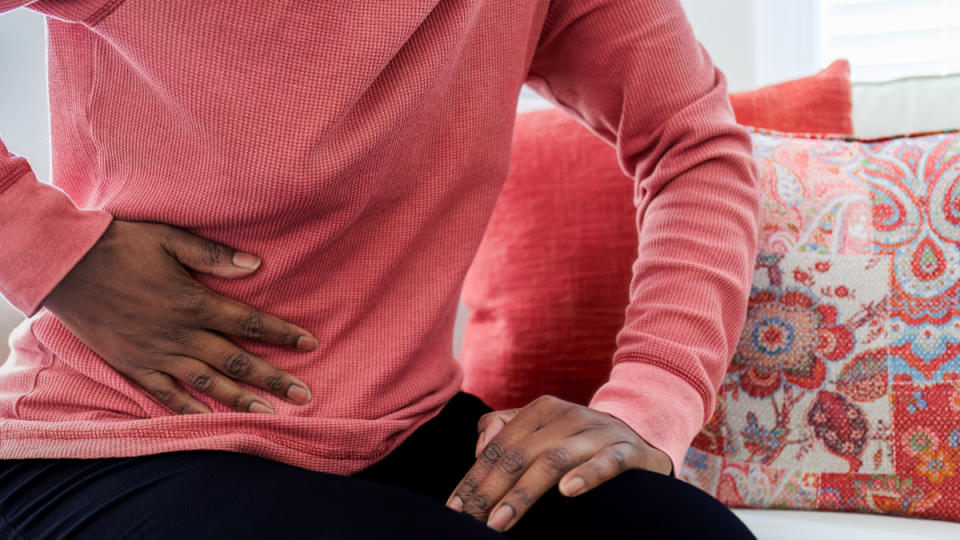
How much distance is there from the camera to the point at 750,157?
0.87m

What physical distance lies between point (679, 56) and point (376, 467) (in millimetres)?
533

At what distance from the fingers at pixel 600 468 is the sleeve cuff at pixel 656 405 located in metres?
0.05

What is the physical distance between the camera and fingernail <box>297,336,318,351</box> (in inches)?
25.9

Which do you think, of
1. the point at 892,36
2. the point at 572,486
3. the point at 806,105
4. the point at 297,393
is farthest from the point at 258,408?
the point at 892,36

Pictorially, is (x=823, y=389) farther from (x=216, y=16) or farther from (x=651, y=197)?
(x=216, y=16)

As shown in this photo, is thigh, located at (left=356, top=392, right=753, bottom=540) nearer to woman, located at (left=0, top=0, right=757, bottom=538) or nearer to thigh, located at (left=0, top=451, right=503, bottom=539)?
woman, located at (left=0, top=0, right=757, bottom=538)

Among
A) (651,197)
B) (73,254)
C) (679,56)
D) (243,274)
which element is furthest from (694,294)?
(73,254)

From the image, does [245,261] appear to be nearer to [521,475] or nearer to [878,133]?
[521,475]

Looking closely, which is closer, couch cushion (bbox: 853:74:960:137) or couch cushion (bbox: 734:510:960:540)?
couch cushion (bbox: 734:510:960:540)

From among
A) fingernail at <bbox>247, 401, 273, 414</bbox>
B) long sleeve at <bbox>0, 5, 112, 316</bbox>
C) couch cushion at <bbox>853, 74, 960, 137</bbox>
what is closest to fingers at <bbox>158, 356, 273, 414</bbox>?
fingernail at <bbox>247, 401, 273, 414</bbox>

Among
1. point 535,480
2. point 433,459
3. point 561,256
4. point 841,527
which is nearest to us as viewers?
point 535,480

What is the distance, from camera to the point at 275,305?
2.19 feet

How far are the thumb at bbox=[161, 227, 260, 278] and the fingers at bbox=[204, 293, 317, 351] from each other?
0.03 meters

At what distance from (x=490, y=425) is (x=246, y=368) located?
0.72 ft
